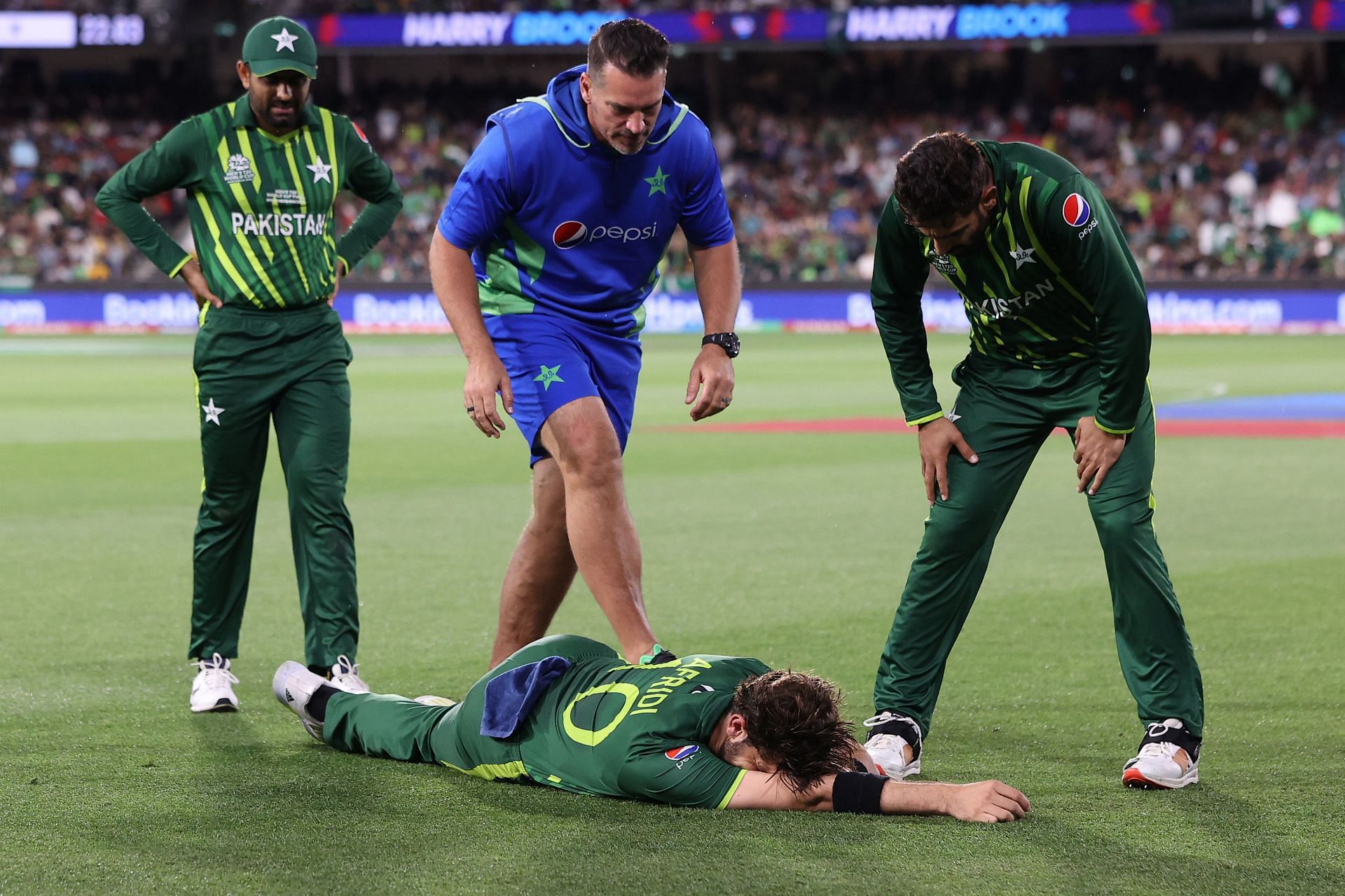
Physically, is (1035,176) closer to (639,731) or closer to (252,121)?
(639,731)

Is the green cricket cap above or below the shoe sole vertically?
above

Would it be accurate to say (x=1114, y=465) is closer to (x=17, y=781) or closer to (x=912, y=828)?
(x=912, y=828)

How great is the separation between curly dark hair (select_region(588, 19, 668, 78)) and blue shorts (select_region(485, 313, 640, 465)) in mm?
803

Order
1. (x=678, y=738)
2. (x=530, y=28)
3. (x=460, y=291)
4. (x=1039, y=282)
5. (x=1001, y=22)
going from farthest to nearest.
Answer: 1. (x=530, y=28)
2. (x=1001, y=22)
3. (x=460, y=291)
4. (x=1039, y=282)
5. (x=678, y=738)

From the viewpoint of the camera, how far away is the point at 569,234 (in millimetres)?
5227

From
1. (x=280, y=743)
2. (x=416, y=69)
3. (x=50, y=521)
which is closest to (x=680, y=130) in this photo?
(x=280, y=743)

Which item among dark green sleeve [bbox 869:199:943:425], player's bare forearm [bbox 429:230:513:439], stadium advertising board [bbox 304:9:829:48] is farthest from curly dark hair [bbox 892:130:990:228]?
stadium advertising board [bbox 304:9:829:48]

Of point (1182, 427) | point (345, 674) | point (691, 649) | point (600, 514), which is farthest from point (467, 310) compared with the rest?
point (1182, 427)

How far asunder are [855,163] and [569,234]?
33391mm

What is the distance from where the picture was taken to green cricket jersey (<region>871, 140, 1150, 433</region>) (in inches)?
177

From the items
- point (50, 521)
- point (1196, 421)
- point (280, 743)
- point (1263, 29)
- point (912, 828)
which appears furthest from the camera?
point (1263, 29)

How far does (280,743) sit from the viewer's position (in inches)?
201

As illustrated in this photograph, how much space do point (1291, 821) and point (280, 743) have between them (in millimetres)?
2845

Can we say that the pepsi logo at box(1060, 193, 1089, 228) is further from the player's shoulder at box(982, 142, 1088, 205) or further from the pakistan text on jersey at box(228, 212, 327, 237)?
the pakistan text on jersey at box(228, 212, 327, 237)
